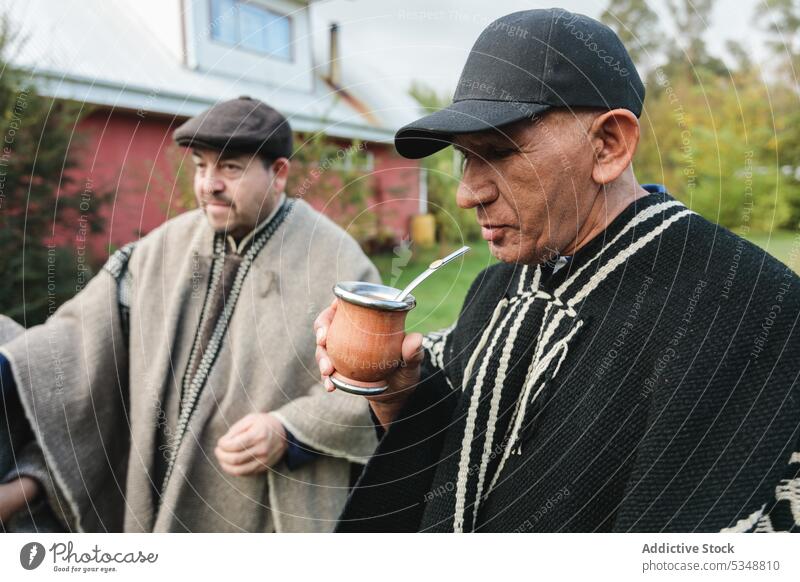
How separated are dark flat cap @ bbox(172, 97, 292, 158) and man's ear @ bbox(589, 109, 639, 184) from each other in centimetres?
103

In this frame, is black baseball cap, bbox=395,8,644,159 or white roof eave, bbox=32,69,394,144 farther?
white roof eave, bbox=32,69,394,144

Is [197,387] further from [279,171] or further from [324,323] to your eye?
[324,323]

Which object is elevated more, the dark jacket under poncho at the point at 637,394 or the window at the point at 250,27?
the window at the point at 250,27

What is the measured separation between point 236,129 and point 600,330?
3.83ft

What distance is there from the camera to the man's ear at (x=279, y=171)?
1.86 metres

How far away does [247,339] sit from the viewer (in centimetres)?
181

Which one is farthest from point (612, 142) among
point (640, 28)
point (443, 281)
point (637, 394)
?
point (443, 281)

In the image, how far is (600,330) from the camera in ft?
3.55

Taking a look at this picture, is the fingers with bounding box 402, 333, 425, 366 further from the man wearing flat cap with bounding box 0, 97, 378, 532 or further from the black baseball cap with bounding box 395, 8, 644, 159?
the man wearing flat cap with bounding box 0, 97, 378, 532

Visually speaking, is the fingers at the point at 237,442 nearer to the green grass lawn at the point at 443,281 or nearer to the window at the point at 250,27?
the green grass lawn at the point at 443,281

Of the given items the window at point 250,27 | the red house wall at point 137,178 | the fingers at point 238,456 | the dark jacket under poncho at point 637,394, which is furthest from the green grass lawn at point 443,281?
the red house wall at point 137,178

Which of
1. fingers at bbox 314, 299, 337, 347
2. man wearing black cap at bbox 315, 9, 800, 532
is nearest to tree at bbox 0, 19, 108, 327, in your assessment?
fingers at bbox 314, 299, 337, 347

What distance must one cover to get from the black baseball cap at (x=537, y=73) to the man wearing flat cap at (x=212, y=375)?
87cm

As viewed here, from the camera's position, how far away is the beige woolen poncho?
177cm
